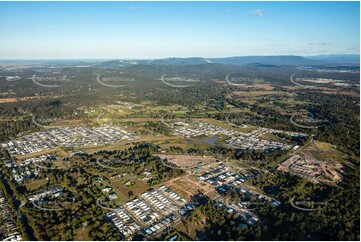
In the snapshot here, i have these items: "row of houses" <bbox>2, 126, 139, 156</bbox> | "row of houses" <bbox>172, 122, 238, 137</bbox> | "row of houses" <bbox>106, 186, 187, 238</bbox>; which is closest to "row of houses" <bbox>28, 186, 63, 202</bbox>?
"row of houses" <bbox>106, 186, 187, 238</bbox>

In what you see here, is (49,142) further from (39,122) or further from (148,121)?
(148,121)

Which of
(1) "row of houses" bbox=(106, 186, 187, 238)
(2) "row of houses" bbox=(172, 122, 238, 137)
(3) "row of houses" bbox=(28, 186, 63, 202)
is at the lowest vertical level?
(1) "row of houses" bbox=(106, 186, 187, 238)

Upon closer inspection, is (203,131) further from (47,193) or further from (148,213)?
(47,193)

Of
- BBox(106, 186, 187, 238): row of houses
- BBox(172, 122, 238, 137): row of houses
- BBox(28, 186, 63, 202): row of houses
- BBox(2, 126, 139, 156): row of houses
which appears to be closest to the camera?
BBox(106, 186, 187, 238): row of houses

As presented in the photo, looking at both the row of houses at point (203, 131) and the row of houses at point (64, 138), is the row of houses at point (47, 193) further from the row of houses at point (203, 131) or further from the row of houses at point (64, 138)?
the row of houses at point (203, 131)

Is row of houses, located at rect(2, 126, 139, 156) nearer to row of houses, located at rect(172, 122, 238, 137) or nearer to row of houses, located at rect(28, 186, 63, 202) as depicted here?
row of houses, located at rect(172, 122, 238, 137)

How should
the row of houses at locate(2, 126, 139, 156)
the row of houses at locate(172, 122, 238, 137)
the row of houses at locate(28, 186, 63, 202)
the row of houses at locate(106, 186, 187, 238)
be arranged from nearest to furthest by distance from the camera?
the row of houses at locate(106, 186, 187, 238), the row of houses at locate(28, 186, 63, 202), the row of houses at locate(2, 126, 139, 156), the row of houses at locate(172, 122, 238, 137)

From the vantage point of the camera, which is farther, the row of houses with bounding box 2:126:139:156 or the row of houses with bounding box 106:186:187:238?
the row of houses with bounding box 2:126:139:156

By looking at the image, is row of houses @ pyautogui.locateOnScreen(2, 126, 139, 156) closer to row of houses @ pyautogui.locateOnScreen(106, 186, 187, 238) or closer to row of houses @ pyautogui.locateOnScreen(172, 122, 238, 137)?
row of houses @ pyautogui.locateOnScreen(172, 122, 238, 137)

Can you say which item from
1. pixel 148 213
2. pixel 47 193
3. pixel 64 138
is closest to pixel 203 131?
pixel 64 138

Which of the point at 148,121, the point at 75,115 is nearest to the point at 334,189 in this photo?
the point at 148,121

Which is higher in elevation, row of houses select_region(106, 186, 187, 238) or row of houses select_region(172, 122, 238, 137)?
row of houses select_region(172, 122, 238, 137)
